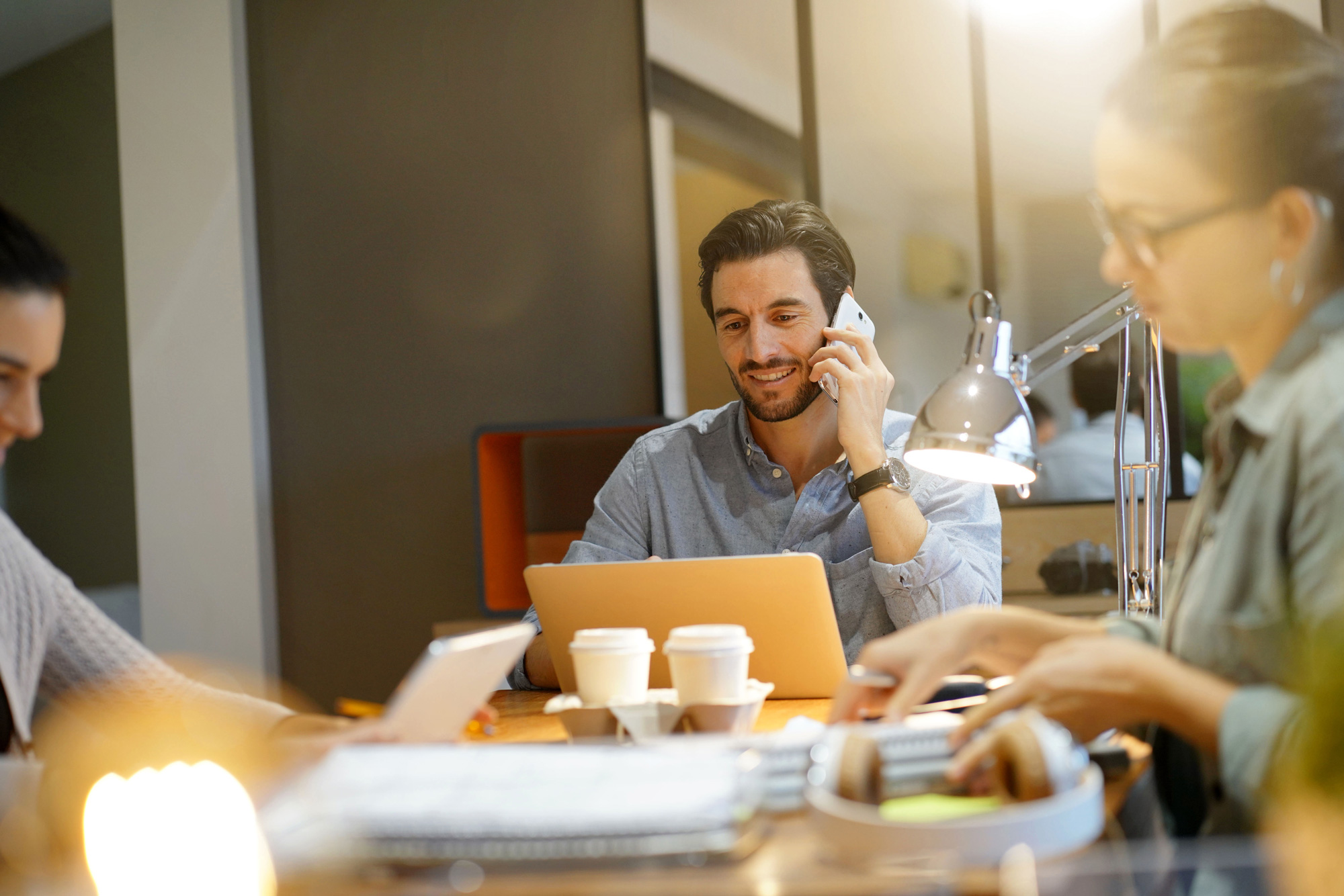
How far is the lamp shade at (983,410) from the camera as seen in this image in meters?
1.13

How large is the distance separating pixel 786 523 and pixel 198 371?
2.27 meters

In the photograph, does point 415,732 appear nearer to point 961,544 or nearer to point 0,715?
point 0,715

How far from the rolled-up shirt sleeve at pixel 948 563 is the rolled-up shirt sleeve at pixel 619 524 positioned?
478mm

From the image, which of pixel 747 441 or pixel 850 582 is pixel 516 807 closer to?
pixel 850 582

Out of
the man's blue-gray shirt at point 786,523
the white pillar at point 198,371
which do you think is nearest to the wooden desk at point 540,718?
the man's blue-gray shirt at point 786,523

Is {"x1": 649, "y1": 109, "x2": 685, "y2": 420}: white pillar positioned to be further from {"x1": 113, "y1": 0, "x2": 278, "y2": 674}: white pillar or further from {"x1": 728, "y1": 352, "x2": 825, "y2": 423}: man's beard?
{"x1": 113, "y1": 0, "x2": 278, "y2": 674}: white pillar

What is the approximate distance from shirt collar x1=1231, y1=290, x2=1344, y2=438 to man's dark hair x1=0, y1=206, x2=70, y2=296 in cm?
129

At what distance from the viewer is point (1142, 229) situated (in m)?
0.94

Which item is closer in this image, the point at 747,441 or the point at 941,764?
the point at 941,764

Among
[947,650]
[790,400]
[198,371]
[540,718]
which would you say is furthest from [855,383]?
[198,371]

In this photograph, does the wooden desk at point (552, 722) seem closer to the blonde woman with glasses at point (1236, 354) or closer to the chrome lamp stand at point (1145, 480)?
the blonde woman with glasses at point (1236, 354)

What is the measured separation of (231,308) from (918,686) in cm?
306

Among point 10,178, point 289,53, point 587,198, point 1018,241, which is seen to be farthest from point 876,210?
point 10,178

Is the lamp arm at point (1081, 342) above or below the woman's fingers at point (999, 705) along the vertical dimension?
above
